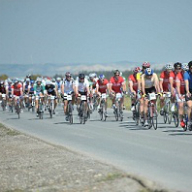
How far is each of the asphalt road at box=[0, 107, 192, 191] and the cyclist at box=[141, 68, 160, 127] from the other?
109 cm

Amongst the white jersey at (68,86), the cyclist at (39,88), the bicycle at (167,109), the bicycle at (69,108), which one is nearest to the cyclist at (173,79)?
the bicycle at (167,109)

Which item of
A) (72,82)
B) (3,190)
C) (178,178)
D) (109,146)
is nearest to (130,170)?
(178,178)

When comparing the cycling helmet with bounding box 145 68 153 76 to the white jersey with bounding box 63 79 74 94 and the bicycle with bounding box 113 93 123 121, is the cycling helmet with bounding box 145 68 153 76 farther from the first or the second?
the white jersey with bounding box 63 79 74 94

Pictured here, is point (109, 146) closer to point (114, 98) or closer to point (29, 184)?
point (29, 184)

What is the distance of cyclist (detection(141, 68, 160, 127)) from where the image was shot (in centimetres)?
1939

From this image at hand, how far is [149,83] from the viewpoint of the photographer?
19.6m

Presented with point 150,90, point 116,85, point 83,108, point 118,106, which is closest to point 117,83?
point 116,85

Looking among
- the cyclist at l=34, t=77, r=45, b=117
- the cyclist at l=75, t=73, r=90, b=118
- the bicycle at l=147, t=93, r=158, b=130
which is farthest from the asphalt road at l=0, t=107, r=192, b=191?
the cyclist at l=34, t=77, r=45, b=117

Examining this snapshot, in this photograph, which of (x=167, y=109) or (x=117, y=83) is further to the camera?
(x=117, y=83)

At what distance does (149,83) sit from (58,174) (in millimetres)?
9894

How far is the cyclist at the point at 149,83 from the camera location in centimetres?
1939

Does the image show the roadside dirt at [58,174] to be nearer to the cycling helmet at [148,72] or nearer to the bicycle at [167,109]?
the cycling helmet at [148,72]

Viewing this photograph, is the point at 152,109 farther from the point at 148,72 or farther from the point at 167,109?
the point at 167,109

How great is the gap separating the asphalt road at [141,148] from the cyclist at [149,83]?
1093mm
